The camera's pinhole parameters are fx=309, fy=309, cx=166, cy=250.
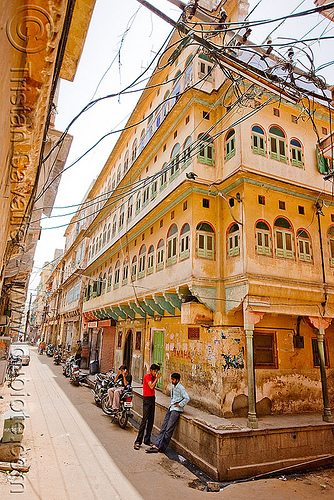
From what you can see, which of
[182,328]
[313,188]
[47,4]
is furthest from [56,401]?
[47,4]

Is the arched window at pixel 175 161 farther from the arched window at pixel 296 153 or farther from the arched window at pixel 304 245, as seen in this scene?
the arched window at pixel 304 245

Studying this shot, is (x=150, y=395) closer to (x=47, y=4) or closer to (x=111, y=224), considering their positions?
(x=47, y=4)

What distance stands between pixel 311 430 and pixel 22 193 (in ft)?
28.6

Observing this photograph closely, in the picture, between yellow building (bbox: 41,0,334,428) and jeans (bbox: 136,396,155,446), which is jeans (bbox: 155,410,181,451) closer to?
jeans (bbox: 136,396,155,446)

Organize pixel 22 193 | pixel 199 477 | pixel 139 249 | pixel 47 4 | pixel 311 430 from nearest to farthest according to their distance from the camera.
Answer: pixel 47 4
pixel 22 193
pixel 199 477
pixel 311 430
pixel 139 249

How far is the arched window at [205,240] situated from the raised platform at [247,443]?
4.57 metres

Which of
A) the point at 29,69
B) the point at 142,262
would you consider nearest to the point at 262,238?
the point at 142,262

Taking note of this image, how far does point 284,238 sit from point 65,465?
26.9 feet

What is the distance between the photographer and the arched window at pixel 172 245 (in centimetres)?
1086

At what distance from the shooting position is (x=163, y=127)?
12414 mm

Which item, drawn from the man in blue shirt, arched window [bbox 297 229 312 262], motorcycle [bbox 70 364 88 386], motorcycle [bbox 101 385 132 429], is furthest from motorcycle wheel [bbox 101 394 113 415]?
arched window [bbox 297 229 312 262]

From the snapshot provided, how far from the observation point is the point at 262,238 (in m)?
9.17

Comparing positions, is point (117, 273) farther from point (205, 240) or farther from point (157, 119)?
point (205, 240)

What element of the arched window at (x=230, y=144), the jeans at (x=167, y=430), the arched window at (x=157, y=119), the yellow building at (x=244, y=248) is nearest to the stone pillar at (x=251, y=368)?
the yellow building at (x=244, y=248)
